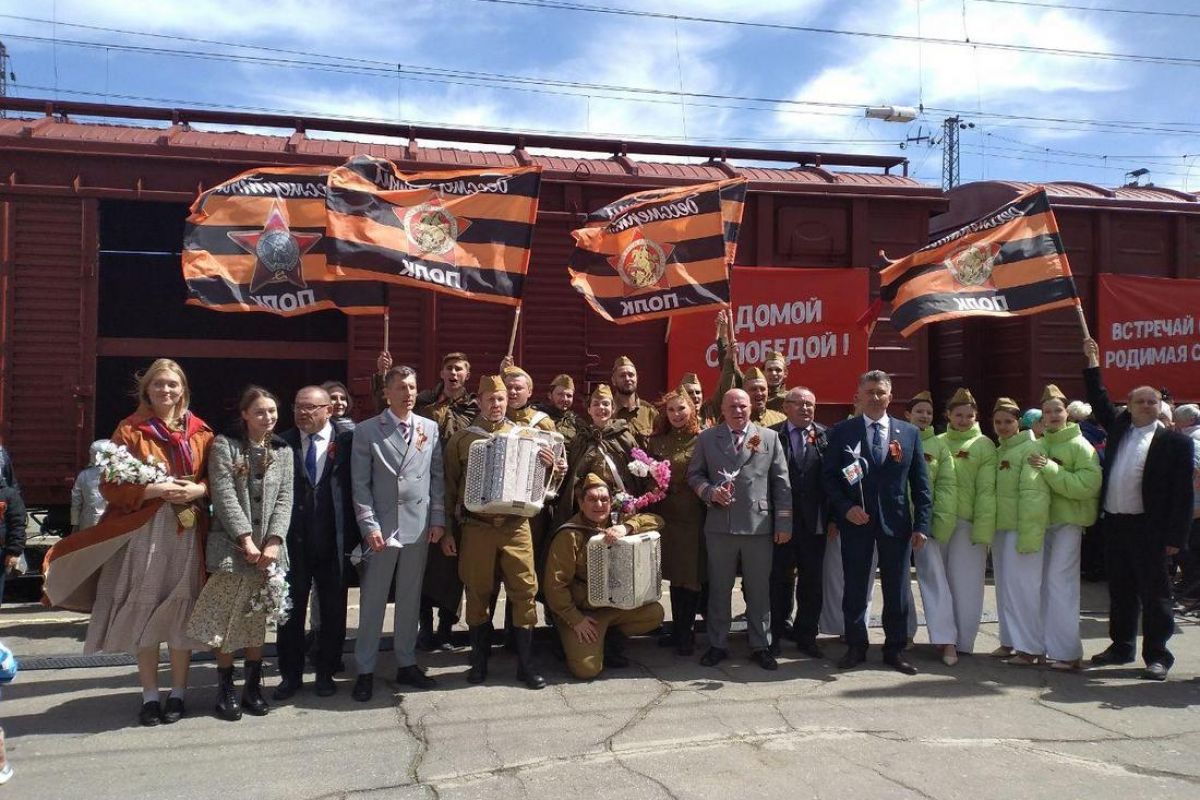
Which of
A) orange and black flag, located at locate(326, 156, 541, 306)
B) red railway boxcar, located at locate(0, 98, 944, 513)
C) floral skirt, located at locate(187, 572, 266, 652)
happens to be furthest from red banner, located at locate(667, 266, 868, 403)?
floral skirt, located at locate(187, 572, 266, 652)

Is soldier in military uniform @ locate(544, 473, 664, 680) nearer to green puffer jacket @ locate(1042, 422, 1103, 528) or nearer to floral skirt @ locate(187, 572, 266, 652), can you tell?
floral skirt @ locate(187, 572, 266, 652)

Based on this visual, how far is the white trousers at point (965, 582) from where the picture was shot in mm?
5387

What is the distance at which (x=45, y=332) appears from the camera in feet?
21.9

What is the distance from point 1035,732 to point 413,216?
4.84m

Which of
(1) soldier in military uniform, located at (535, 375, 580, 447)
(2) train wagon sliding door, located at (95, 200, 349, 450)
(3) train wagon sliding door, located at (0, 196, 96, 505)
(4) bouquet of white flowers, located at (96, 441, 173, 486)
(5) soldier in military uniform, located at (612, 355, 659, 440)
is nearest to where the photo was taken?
(4) bouquet of white flowers, located at (96, 441, 173, 486)

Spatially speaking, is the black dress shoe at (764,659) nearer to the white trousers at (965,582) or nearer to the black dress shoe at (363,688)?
the white trousers at (965,582)

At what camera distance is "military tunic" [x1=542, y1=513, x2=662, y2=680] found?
479 centimetres

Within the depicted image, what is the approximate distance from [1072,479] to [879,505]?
1.19 meters

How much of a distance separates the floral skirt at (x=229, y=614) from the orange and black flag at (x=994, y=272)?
4626mm

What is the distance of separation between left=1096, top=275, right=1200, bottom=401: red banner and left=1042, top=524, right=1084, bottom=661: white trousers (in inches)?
159

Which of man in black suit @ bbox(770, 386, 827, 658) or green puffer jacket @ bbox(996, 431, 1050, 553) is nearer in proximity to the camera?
green puffer jacket @ bbox(996, 431, 1050, 553)

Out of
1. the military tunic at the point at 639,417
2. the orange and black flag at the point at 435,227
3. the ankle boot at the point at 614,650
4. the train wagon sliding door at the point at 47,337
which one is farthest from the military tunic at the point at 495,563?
the train wagon sliding door at the point at 47,337

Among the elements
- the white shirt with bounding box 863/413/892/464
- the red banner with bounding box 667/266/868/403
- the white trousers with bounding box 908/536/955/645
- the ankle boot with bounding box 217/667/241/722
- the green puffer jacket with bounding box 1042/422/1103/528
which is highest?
the red banner with bounding box 667/266/868/403

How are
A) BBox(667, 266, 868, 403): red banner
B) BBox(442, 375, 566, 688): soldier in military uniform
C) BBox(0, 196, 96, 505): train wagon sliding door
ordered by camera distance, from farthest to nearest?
1. BBox(667, 266, 868, 403): red banner
2. BBox(0, 196, 96, 505): train wagon sliding door
3. BBox(442, 375, 566, 688): soldier in military uniform
